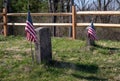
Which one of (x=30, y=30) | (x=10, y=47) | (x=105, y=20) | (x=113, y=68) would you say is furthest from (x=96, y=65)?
(x=105, y=20)

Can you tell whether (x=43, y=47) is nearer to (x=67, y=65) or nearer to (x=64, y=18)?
(x=67, y=65)

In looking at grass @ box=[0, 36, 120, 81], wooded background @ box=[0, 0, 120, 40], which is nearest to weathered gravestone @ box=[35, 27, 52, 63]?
grass @ box=[0, 36, 120, 81]

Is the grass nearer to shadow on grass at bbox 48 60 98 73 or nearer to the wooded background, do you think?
shadow on grass at bbox 48 60 98 73

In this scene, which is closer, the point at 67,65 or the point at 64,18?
the point at 67,65

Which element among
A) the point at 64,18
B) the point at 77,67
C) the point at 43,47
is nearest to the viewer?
the point at 77,67

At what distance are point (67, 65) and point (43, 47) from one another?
0.69 metres

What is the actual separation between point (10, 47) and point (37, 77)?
344 centimetres

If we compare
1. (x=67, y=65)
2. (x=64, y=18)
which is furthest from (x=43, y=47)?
(x=64, y=18)

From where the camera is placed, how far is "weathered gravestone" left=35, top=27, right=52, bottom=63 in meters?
8.28

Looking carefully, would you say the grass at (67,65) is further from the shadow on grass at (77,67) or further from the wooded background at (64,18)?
the wooded background at (64,18)

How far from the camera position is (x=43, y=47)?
8391mm

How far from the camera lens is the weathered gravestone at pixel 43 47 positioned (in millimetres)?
8281

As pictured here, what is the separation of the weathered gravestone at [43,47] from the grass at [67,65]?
170 millimetres

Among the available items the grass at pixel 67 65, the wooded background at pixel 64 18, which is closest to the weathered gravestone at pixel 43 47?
the grass at pixel 67 65
